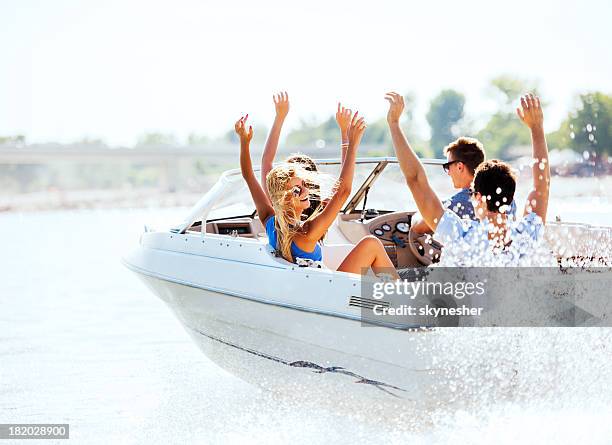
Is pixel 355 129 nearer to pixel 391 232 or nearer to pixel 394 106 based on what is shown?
pixel 394 106

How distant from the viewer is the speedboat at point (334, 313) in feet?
12.7

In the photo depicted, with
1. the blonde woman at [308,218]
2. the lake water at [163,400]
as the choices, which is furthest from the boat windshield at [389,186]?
the blonde woman at [308,218]

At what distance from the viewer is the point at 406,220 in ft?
18.1

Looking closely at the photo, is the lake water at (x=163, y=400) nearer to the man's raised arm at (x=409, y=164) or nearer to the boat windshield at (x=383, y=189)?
the boat windshield at (x=383, y=189)

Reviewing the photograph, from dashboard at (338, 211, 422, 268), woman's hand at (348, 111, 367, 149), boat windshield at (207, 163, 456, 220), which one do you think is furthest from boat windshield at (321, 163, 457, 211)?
woman's hand at (348, 111, 367, 149)

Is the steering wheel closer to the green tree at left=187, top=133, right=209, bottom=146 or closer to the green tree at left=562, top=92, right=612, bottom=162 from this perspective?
the green tree at left=562, top=92, right=612, bottom=162

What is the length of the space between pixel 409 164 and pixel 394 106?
0.25 metres

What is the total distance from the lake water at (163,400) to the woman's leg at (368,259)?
746mm

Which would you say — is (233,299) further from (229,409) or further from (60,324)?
(60,324)

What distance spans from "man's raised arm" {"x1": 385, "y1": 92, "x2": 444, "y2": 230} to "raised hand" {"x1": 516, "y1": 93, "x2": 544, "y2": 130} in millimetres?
492

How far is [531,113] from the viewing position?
149 inches

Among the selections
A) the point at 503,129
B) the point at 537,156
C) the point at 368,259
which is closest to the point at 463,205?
the point at 368,259

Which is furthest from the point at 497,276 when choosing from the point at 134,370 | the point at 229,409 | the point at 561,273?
the point at 134,370

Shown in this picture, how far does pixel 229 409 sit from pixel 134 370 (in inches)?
66.1
